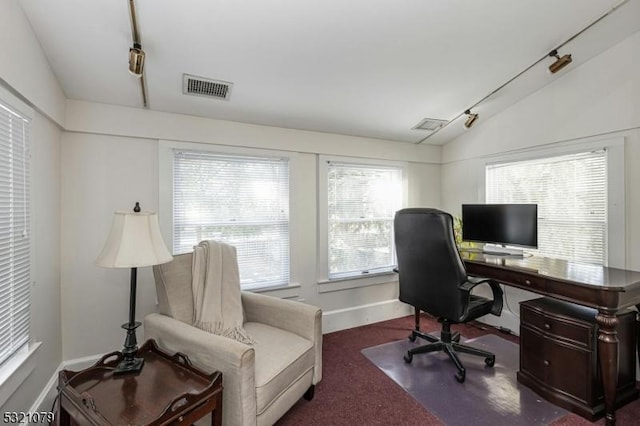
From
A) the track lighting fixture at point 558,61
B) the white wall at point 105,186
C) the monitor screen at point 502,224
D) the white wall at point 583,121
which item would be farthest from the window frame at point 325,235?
the track lighting fixture at point 558,61

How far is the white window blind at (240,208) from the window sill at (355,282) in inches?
17.0

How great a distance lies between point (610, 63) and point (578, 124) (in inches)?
17.8

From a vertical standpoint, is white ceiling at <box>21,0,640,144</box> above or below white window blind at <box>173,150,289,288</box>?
above

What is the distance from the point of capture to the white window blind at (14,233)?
1447 mm

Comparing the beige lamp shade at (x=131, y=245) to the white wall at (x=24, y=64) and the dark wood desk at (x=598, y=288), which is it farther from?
the dark wood desk at (x=598, y=288)

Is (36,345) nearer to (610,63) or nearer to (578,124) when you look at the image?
(578,124)

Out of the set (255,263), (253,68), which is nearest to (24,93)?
(253,68)

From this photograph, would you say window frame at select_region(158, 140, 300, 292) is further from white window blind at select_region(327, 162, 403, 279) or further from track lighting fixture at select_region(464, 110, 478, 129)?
track lighting fixture at select_region(464, 110, 478, 129)

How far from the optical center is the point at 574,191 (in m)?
2.67

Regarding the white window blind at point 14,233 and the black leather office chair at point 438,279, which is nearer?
the white window blind at point 14,233

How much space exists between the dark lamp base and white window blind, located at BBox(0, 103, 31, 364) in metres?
0.49

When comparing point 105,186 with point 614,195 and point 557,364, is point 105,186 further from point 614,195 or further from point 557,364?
point 614,195

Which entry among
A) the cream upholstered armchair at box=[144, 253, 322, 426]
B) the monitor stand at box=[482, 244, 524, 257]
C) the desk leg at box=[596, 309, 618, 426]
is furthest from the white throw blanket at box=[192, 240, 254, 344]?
the monitor stand at box=[482, 244, 524, 257]

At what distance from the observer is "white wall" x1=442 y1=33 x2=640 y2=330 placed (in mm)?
2256
